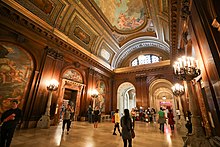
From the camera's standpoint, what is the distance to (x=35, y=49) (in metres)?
7.13

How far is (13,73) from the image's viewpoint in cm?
593

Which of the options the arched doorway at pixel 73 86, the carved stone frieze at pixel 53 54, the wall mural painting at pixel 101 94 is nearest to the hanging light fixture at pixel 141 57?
the wall mural painting at pixel 101 94

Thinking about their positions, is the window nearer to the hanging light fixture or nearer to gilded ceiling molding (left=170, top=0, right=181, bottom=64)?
the hanging light fixture

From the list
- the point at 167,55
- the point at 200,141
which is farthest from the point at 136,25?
the point at 200,141

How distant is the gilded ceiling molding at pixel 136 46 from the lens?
13294 mm

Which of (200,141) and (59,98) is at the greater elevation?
(59,98)

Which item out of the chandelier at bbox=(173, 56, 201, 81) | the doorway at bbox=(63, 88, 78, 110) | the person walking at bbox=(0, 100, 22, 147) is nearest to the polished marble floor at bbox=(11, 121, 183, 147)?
the person walking at bbox=(0, 100, 22, 147)

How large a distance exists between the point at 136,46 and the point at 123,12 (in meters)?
5.57

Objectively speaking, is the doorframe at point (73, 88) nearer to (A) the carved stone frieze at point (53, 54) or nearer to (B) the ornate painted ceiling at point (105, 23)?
(A) the carved stone frieze at point (53, 54)

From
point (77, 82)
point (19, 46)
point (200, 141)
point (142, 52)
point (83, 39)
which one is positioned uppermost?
point (142, 52)

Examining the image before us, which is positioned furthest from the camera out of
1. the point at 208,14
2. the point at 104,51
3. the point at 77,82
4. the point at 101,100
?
the point at 104,51

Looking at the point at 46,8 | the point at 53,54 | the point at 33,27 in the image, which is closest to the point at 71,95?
the point at 53,54

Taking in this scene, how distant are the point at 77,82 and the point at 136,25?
844 cm

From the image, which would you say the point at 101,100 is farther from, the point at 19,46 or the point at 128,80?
the point at 19,46
